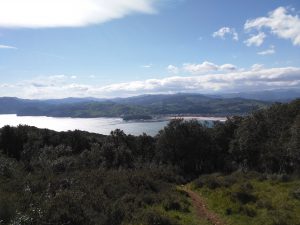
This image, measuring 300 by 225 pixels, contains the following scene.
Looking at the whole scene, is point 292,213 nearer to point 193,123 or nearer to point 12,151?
point 193,123

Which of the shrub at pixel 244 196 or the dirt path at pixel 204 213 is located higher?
the shrub at pixel 244 196

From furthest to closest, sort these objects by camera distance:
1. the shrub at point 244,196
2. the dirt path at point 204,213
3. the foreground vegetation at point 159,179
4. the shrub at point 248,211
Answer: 1. the shrub at point 244,196
2. the shrub at point 248,211
3. the dirt path at point 204,213
4. the foreground vegetation at point 159,179

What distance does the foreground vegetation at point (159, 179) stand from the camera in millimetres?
17500

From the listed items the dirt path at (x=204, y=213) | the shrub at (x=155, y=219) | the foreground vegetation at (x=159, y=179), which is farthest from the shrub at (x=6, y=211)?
the dirt path at (x=204, y=213)

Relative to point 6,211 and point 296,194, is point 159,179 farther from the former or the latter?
point 6,211

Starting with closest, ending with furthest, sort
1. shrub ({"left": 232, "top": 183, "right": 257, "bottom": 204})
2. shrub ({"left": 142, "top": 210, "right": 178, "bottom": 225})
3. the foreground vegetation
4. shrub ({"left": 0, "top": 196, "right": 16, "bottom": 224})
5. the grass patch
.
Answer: shrub ({"left": 0, "top": 196, "right": 16, "bottom": 224})
the foreground vegetation
shrub ({"left": 142, "top": 210, "right": 178, "bottom": 225})
the grass patch
shrub ({"left": 232, "top": 183, "right": 257, "bottom": 204})

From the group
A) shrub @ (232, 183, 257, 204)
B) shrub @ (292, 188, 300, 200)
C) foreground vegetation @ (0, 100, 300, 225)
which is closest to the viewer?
foreground vegetation @ (0, 100, 300, 225)

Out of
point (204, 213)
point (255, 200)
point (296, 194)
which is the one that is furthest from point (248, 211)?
point (296, 194)

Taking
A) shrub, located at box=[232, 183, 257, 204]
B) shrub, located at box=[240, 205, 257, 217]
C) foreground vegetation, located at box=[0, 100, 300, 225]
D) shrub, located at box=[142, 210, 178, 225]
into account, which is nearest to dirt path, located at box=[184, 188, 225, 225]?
foreground vegetation, located at box=[0, 100, 300, 225]

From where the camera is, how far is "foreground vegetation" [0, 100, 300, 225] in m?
17.5

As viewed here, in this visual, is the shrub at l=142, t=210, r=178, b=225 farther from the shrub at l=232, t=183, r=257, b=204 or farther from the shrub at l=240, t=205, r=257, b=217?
the shrub at l=232, t=183, r=257, b=204

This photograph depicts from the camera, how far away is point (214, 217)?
2111 cm

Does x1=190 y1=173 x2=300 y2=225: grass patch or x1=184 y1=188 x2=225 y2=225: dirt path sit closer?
x1=190 y1=173 x2=300 y2=225: grass patch

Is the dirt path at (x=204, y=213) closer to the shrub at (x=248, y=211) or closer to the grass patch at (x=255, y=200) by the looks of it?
the grass patch at (x=255, y=200)
